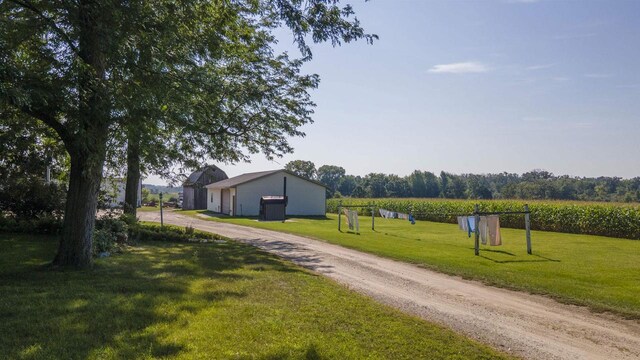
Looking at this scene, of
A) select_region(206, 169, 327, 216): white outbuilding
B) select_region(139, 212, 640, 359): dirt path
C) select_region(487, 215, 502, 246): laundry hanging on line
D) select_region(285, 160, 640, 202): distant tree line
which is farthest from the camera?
select_region(285, 160, 640, 202): distant tree line

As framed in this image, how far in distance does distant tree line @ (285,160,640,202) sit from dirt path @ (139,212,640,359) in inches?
2659

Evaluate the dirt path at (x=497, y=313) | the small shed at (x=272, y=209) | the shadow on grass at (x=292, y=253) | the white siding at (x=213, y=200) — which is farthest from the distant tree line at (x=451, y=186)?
the dirt path at (x=497, y=313)

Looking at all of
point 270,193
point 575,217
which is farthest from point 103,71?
point 270,193

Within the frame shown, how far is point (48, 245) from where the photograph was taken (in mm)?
13992

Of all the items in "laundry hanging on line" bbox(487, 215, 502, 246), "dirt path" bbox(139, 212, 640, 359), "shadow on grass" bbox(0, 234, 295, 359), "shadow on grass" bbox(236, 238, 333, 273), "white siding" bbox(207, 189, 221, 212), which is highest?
"white siding" bbox(207, 189, 221, 212)

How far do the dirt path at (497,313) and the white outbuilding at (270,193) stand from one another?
29.0 m

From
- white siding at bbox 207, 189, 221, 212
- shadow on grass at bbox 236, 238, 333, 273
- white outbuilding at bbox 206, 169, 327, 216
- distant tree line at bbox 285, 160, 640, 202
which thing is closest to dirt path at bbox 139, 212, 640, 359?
shadow on grass at bbox 236, 238, 333, 273

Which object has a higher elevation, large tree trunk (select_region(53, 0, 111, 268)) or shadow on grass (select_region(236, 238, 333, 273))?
large tree trunk (select_region(53, 0, 111, 268))

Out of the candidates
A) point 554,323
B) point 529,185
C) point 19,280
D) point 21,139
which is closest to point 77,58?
point 19,280

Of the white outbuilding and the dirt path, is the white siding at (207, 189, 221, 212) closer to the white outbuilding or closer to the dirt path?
the white outbuilding

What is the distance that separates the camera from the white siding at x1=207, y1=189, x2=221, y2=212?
48094 mm

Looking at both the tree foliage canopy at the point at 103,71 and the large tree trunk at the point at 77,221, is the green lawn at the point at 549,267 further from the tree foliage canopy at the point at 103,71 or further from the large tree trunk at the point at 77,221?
the large tree trunk at the point at 77,221

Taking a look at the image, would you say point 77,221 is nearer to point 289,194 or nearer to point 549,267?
point 549,267

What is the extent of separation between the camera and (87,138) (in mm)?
8812
